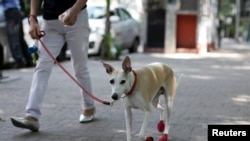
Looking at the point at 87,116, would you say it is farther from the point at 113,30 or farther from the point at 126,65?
the point at 113,30

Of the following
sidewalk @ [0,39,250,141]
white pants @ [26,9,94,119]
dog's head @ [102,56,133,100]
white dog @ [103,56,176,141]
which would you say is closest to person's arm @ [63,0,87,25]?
white pants @ [26,9,94,119]

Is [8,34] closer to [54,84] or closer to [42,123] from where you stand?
[54,84]

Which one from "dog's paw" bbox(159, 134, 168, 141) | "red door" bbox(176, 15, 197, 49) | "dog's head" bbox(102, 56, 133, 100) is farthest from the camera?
"red door" bbox(176, 15, 197, 49)

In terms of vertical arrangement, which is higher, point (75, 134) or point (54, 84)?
point (75, 134)

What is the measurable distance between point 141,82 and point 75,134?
4.03 ft

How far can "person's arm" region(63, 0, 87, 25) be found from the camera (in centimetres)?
552

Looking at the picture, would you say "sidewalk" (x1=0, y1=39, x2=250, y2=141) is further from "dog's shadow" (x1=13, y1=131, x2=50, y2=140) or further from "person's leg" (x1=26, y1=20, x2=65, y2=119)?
"person's leg" (x1=26, y1=20, x2=65, y2=119)

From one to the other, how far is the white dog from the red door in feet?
47.0

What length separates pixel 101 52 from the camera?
15867 mm

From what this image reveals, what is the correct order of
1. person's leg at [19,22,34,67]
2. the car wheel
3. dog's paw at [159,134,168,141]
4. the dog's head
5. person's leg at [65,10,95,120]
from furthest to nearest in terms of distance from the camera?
the car wheel → person's leg at [19,22,34,67] → person's leg at [65,10,95,120] → dog's paw at [159,134,168,141] → the dog's head

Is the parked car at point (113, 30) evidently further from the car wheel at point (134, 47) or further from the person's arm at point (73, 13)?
the person's arm at point (73, 13)

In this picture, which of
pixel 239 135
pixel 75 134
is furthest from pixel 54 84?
pixel 239 135

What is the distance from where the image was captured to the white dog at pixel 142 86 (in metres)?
4.81

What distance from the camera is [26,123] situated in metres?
5.64
